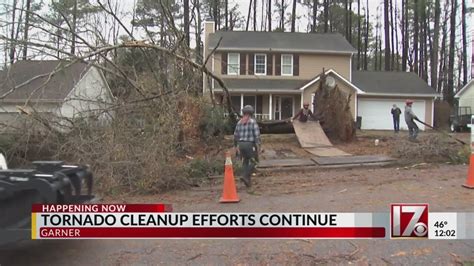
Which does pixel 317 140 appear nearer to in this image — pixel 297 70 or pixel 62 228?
pixel 62 228

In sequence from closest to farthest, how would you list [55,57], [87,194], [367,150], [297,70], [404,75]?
[87,194], [55,57], [367,150], [297,70], [404,75]

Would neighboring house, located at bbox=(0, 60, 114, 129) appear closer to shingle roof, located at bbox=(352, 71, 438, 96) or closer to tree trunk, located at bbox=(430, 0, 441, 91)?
shingle roof, located at bbox=(352, 71, 438, 96)

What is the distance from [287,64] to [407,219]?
25.9 meters

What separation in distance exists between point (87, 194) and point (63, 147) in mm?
5483

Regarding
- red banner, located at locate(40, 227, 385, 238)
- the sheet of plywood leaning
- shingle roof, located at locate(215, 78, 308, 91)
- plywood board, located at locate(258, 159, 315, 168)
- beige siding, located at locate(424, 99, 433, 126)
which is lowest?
red banner, located at locate(40, 227, 385, 238)

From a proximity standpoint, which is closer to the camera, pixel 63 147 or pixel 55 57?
pixel 63 147

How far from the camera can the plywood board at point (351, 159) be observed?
12.0 metres

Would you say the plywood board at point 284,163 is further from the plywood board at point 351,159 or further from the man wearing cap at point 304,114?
the man wearing cap at point 304,114

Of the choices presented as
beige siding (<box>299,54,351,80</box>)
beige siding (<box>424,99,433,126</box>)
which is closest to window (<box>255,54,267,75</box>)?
beige siding (<box>299,54,351,80</box>)

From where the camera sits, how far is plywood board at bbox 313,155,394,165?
12.0 m

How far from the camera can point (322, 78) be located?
650 inches

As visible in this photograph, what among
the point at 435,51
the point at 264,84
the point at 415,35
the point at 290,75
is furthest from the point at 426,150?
the point at 415,35

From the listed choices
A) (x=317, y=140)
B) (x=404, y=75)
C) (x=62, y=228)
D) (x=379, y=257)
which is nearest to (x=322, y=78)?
(x=317, y=140)

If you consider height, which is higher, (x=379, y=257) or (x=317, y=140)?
(x=317, y=140)
